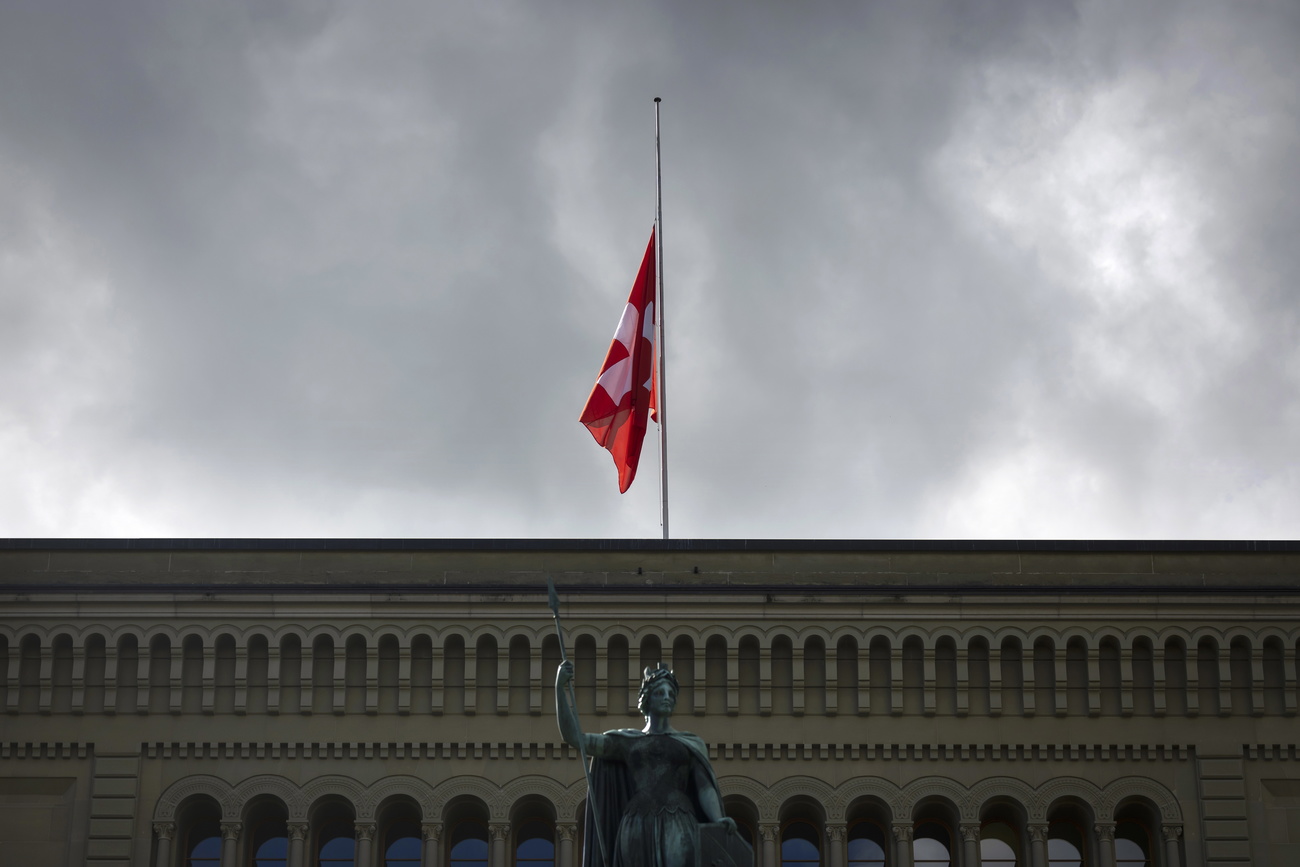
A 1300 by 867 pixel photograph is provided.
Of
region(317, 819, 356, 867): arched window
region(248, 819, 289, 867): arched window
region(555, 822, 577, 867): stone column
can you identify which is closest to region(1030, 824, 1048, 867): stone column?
region(555, 822, 577, 867): stone column

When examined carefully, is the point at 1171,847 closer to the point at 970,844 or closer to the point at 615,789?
the point at 970,844

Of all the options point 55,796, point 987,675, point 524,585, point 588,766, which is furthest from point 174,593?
point 588,766

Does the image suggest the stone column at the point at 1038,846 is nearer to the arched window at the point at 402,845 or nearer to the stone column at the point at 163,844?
the arched window at the point at 402,845

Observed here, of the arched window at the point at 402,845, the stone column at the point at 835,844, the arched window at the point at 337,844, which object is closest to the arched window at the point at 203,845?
the arched window at the point at 337,844

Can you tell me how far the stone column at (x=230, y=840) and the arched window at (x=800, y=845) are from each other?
958cm

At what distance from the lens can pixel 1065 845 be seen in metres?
35.4

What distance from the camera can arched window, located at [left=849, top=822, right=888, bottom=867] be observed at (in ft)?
115

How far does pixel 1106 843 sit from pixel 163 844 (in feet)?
53.8

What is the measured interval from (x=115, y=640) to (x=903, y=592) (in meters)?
14.2

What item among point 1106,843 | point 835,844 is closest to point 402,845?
point 835,844

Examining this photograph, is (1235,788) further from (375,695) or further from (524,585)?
(375,695)

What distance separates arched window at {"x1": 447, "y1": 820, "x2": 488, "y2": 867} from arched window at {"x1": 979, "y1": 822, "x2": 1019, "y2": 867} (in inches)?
348

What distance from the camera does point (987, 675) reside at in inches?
1398

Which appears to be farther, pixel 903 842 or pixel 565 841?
pixel 903 842
